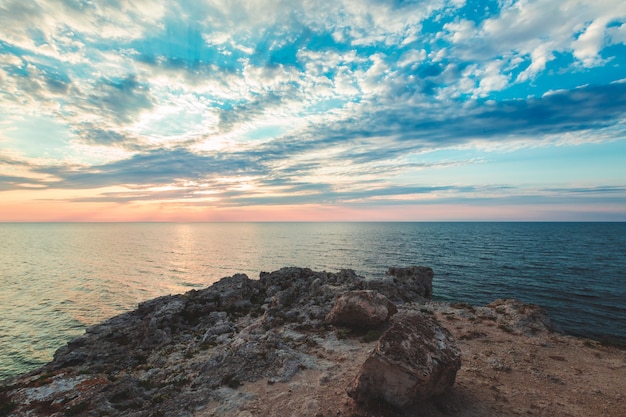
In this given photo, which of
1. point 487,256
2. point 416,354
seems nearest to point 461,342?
point 416,354

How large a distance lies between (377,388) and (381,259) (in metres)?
73.9

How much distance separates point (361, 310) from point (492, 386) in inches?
388

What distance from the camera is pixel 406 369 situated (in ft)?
41.1

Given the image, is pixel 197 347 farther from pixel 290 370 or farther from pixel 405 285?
pixel 405 285

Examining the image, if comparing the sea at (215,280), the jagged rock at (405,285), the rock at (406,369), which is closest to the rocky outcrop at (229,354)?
the rock at (406,369)

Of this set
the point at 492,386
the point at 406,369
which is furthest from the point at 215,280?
the point at 406,369

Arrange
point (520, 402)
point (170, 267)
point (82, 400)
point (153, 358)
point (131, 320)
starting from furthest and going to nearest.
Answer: point (170, 267) → point (131, 320) → point (153, 358) → point (82, 400) → point (520, 402)

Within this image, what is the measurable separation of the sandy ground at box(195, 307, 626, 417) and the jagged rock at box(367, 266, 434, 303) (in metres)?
12.9

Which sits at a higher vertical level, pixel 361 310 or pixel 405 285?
pixel 361 310

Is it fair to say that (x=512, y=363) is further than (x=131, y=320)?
No

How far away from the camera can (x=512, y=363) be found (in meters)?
18.0

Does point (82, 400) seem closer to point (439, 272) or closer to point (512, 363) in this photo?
point (512, 363)

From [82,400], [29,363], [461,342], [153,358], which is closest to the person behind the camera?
[82,400]

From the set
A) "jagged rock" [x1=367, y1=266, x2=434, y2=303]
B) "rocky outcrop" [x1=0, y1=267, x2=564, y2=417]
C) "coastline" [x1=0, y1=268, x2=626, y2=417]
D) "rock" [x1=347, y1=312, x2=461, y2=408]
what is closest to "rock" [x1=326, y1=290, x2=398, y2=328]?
"rocky outcrop" [x1=0, y1=267, x2=564, y2=417]
